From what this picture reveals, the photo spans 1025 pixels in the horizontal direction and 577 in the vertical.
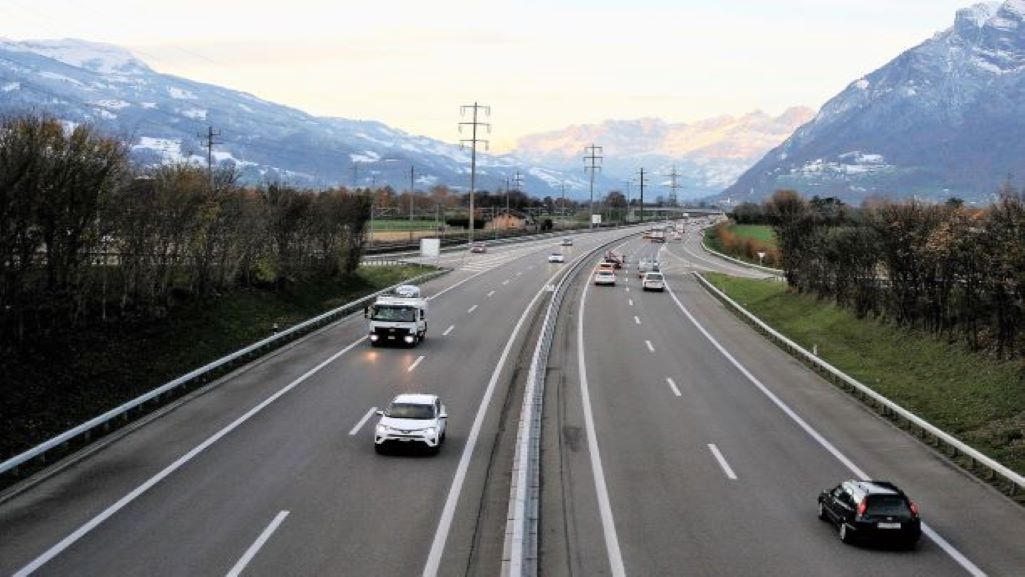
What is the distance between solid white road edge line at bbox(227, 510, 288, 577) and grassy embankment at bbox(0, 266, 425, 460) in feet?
27.6

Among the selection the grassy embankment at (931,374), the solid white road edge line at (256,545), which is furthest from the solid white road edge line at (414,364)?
the solid white road edge line at (256,545)

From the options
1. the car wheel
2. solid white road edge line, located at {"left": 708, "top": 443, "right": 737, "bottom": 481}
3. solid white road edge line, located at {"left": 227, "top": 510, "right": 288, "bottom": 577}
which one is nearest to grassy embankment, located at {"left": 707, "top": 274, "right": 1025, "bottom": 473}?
solid white road edge line, located at {"left": 708, "top": 443, "right": 737, "bottom": 481}

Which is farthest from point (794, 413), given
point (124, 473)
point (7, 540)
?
point (7, 540)

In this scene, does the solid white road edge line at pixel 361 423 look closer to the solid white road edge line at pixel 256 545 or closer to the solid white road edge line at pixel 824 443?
the solid white road edge line at pixel 256 545

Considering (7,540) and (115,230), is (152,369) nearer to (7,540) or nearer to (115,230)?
(115,230)

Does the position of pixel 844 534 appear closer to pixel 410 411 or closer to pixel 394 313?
pixel 410 411

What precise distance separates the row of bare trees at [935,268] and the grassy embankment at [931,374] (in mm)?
837

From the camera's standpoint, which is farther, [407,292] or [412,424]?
[407,292]

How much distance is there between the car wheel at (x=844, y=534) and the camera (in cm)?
1761

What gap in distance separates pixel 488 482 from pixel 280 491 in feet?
14.5

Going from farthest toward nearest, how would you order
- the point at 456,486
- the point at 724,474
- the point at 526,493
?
the point at 724,474, the point at 456,486, the point at 526,493

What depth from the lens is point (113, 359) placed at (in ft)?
103

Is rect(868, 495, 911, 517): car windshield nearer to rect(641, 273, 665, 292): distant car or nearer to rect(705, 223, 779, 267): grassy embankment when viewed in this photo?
rect(641, 273, 665, 292): distant car

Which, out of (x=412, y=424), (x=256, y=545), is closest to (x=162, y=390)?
(x=412, y=424)
